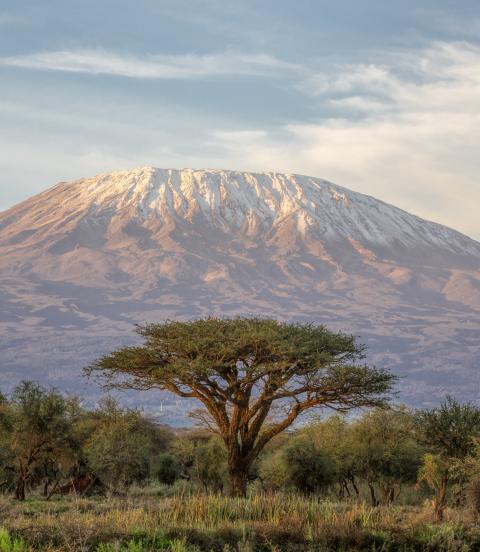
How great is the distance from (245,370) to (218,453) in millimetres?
20595

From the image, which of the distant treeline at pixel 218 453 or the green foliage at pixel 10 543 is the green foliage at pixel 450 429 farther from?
the green foliage at pixel 10 543

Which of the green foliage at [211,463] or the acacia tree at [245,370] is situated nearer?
the acacia tree at [245,370]

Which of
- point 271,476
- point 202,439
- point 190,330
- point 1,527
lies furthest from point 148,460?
point 1,527

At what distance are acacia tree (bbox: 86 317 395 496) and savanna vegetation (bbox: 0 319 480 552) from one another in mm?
73

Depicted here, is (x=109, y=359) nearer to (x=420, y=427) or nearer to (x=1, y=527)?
(x=420, y=427)

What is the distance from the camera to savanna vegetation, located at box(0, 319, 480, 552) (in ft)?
58.2

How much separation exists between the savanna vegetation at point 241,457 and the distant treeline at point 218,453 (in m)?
0.11

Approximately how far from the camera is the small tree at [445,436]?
127 ft

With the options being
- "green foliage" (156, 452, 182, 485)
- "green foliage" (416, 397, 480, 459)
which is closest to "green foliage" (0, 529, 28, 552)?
"green foliage" (416, 397, 480, 459)

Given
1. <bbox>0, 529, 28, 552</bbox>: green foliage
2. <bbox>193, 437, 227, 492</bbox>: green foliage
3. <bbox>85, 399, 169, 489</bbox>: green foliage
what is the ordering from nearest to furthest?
<bbox>0, 529, 28, 552</bbox>: green foliage, <bbox>85, 399, 169, 489</bbox>: green foliage, <bbox>193, 437, 227, 492</bbox>: green foliage

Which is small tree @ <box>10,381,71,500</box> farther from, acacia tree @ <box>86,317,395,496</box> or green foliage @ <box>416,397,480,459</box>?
green foliage @ <box>416,397,480,459</box>

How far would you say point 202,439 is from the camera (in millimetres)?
67625

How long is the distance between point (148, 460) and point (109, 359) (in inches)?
682

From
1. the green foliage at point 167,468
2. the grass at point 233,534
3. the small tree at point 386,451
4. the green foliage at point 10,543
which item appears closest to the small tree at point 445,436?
the small tree at point 386,451
